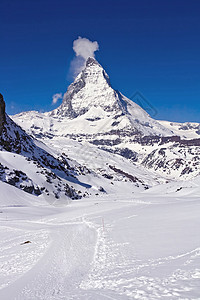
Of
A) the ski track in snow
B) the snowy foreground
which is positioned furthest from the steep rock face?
the ski track in snow

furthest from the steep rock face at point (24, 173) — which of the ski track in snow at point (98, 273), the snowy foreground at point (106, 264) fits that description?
the ski track in snow at point (98, 273)

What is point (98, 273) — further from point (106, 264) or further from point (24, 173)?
point (24, 173)

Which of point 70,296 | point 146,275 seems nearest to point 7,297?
point 70,296

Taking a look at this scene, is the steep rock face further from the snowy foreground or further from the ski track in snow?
the ski track in snow

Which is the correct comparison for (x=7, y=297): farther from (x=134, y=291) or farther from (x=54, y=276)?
(x=134, y=291)

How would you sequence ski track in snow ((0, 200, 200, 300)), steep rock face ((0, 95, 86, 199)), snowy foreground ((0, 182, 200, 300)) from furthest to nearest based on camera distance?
1. steep rock face ((0, 95, 86, 199))
2. snowy foreground ((0, 182, 200, 300))
3. ski track in snow ((0, 200, 200, 300))

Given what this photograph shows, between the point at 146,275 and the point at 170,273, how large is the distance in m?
0.80

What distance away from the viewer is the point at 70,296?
7527 mm

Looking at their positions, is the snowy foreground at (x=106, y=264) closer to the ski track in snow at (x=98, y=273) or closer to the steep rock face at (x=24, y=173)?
the ski track in snow at (x=98, y=273)

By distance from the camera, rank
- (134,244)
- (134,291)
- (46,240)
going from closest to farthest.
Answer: (134,291) → (134,244) → (46,240)

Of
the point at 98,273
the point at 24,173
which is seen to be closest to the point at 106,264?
the point at 98,273

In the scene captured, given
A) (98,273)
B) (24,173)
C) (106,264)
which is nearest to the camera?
(98,273)

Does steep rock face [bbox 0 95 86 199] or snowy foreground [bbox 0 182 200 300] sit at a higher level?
steep rock face [bbox 0 95 86 199]

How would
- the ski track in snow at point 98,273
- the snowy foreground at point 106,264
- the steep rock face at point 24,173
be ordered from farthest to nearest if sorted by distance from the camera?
A: 1. the steep rock face at point 24,173
2. the snowy foreground at point 106,264
3. the ski track in snow at point 98,273
